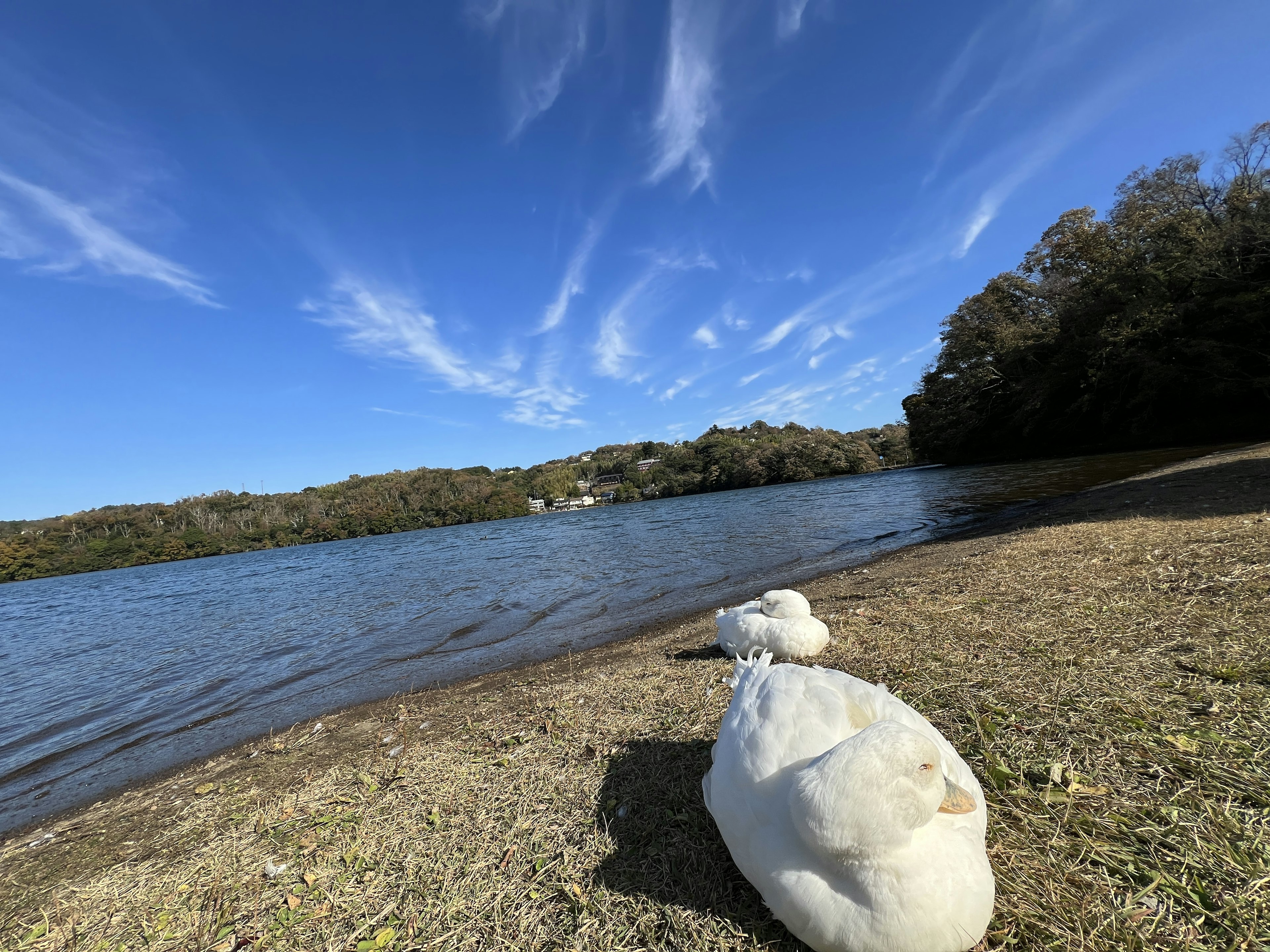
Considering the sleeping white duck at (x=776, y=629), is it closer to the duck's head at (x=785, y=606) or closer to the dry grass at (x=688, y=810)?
the duck's head at (x=785, y=606)

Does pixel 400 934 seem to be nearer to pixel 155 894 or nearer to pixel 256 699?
pixel 155 894

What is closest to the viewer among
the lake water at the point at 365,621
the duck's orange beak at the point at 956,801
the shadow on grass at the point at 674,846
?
the duck's orange beak at the point at 956,801

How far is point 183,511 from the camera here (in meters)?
95.6

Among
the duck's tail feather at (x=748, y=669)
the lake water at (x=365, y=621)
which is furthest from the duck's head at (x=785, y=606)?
the lake water at (x=365, y=621)

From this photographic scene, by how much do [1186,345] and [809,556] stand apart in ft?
102

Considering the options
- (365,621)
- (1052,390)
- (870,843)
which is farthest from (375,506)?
(870,843)

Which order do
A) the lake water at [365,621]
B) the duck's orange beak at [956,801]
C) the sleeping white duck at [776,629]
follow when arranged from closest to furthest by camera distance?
the duck's orange beak at [956,801] < the sleeping white duck at [776,629] < the lake water at [365,621]

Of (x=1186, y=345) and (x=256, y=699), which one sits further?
(x=1186, y=345)

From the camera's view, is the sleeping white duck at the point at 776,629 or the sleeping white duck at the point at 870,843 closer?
the sleeping white duck at the point at 870,843

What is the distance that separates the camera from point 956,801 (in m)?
1.96

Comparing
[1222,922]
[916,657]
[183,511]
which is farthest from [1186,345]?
[183,511]

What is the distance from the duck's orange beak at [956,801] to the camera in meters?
1.95

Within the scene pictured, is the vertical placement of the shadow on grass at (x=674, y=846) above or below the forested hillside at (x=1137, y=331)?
below

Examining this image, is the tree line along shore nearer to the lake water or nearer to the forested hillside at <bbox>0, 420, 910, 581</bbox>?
the forested hillside at <bbox>0, 420, 910, 581</bbox>
